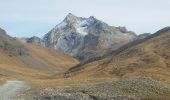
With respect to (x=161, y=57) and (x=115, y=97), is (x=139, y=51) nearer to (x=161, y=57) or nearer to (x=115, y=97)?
(x=161, y=57)

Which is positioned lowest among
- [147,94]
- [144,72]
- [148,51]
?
[147,94]

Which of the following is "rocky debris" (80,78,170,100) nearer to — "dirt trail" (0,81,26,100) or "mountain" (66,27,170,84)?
"dirt trail" (0,81,26,100)

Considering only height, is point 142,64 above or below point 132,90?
above

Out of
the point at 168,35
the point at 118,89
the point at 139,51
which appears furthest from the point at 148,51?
the point at 118,89

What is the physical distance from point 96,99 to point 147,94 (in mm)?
6063

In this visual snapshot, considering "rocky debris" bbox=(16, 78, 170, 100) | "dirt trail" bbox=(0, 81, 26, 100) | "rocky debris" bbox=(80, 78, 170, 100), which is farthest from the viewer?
"dirt trail" bbox=(0, 81, 26, 100)

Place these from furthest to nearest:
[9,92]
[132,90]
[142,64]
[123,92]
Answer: [142,64]
[9,92]
[123,92]
[132,90]

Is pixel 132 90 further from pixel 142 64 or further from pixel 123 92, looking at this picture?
pixel 142 64

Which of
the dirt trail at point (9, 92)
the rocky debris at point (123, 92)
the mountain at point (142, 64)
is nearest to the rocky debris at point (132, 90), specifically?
the rocky debris at point (123, 92)

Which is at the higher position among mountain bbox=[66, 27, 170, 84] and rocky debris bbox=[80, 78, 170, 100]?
mountain bbox=[66, 27, 170, 84]

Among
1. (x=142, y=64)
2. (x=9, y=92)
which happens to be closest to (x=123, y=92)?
(x=9, y=92)

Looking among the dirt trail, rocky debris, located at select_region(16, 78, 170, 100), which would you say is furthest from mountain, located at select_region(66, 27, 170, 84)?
rocky debris, located at select_region(16, 78, 170, 100)

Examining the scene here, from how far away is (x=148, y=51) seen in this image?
488ft

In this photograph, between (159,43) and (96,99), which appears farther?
(159,43)
